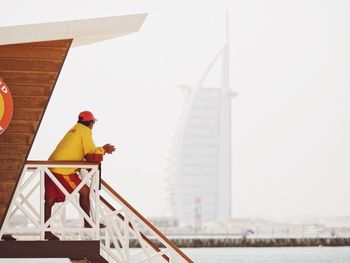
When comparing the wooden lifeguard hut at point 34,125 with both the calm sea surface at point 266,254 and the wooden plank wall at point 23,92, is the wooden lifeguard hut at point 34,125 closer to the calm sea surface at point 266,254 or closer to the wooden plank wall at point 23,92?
the wooden plank wall at point 23,92

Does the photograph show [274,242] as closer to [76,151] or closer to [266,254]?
[266,254]

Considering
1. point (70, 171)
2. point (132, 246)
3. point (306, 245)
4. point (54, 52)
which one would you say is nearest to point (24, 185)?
point (70, 171)

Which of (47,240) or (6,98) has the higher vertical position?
(6,98)

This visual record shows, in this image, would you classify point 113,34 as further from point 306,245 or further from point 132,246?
point 306,245

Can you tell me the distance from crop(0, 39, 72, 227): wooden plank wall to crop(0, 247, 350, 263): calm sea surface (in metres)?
79.6

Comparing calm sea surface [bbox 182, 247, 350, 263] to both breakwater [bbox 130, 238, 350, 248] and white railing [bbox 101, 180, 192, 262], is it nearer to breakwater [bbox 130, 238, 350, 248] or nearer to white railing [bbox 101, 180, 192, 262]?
breakwater [bbox 130, 238, 350, 248]

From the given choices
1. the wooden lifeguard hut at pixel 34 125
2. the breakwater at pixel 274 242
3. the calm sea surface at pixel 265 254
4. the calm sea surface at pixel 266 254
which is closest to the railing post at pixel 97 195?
the wooden lifeguard hut at pixel 34 125

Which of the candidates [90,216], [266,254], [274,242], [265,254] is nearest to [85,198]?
[90,216]

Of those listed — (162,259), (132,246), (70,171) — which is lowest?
(162,259)

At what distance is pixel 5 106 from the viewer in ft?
48.6

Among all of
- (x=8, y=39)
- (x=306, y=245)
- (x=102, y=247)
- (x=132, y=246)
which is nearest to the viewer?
(x=8, y=39)

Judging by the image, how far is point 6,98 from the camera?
14820 mm

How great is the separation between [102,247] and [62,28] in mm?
3222

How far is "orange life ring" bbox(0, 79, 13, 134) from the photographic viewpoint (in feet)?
48.5
